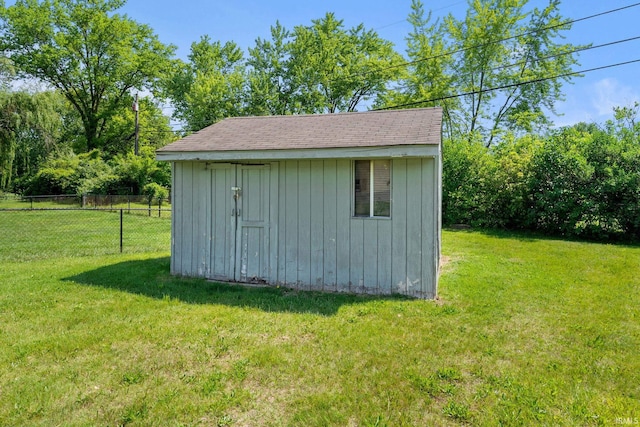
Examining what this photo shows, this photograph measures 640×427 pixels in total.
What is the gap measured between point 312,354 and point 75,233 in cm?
1014

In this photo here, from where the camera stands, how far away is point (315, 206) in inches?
205

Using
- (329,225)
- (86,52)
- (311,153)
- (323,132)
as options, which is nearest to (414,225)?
(329,225)

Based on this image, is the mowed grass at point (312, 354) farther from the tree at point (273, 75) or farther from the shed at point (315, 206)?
the tree at point (273, 75)

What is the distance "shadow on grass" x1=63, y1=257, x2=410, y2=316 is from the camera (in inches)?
178

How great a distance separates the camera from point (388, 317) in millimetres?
4102

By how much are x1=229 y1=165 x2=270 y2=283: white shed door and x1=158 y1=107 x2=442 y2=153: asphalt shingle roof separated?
49 centimetres

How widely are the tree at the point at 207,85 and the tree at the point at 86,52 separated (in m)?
3.02

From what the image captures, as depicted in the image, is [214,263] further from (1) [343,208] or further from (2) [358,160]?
(2) [358,160]

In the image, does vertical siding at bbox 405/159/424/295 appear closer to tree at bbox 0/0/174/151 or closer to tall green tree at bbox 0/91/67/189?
tall green tree at bbox 0/91/67/189

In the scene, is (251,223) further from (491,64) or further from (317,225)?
(491,64)

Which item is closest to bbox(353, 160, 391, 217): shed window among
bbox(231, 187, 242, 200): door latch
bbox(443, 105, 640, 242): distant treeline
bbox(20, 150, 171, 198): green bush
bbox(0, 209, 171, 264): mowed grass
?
bbox(231, 187, 242, 200): door latch

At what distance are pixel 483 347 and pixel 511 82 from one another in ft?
67.2

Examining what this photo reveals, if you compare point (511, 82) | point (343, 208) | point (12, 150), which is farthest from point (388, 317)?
point (12, 150)

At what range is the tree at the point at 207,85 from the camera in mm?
23984
